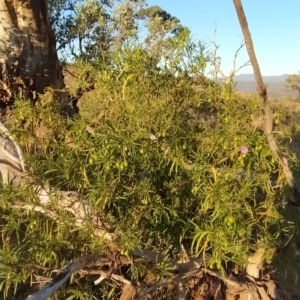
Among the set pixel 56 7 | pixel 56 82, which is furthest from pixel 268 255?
pixel 56 7

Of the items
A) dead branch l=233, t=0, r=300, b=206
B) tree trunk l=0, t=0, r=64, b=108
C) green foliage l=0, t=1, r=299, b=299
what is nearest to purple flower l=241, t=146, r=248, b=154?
green foliage l=0, t=1, r=299, b=299

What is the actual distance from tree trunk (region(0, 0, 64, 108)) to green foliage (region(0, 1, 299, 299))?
194cm

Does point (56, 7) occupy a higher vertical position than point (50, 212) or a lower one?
higher

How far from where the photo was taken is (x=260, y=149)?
2.58 meters

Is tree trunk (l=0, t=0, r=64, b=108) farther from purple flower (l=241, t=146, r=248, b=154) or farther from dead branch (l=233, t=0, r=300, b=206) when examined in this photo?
dead branch (l=233, t=0, r=300, b=206)

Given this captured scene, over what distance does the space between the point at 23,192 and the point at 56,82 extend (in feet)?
8.58

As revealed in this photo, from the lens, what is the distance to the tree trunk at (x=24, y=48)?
4.88m

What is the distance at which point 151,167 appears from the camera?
273 centimetres

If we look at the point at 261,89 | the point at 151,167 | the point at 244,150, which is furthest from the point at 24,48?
the point at 261,89

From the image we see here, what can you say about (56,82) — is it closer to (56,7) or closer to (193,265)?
(193,265)

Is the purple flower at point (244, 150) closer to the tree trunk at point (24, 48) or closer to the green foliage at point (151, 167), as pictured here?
the green foliage at point (151, 167)

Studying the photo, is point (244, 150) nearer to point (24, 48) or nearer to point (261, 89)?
point (261, 89)

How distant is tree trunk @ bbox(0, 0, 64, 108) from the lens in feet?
16.0

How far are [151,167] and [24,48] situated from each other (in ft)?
8.91
